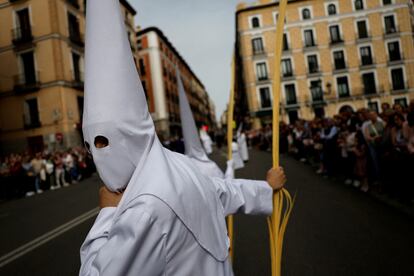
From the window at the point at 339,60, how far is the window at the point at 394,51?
4810 millimetres

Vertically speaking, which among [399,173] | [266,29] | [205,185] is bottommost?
[399,173]

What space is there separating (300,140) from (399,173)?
7.71 meters

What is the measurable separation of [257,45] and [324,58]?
7.87 m

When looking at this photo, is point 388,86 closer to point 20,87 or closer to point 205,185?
point 20,87

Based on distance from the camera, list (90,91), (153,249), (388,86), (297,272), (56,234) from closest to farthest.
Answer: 1. (153,249)
2. (90,91)
3. (297,272)
4. (56,234)
5. (388,86)

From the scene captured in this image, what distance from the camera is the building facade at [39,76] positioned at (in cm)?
2072

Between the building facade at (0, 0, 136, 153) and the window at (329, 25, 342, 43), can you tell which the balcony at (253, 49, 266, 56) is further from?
the building facade at (0, 0, 136, 153)

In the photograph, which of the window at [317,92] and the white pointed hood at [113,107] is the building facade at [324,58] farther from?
the white pointed hood at [113,107]

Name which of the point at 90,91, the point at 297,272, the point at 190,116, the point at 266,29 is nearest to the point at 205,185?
the point at 90,91

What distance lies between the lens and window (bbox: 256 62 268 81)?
36.8 meters

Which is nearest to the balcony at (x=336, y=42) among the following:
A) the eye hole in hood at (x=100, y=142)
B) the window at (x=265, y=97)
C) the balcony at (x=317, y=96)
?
the balcony at (x=317, y=96)

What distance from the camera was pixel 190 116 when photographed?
12.2ft

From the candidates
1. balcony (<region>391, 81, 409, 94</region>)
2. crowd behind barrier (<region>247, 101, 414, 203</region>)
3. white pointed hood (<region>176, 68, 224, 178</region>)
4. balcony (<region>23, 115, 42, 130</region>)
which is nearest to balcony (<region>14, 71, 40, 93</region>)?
balcony (<region>23, 115, 42, 130</region>)

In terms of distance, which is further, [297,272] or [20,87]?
[20,87]
